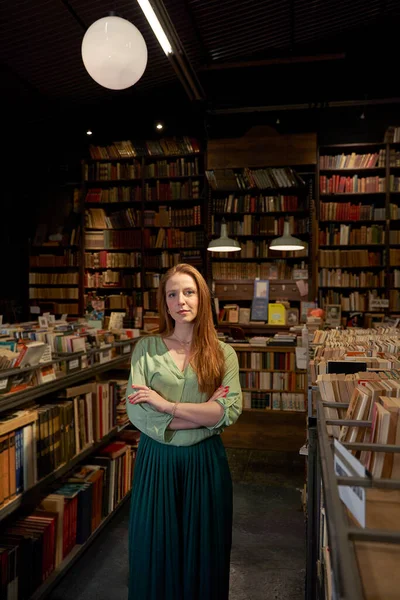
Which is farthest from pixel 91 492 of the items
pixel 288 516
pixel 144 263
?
pixel 144 263

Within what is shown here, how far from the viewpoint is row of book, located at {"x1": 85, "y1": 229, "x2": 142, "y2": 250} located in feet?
24.2

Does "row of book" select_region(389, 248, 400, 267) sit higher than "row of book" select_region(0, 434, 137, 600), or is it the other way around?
"row of book" select_region(389, 248, 400, 267)

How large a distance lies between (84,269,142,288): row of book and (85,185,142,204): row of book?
112cm

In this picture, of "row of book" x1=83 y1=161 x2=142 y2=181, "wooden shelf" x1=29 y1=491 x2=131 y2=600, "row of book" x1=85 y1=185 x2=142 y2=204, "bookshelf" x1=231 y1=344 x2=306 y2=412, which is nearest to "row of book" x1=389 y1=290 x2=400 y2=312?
"bookshelf" x1=231 y1=344 x2=306 y2=412

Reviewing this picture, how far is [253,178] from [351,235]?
161 cm

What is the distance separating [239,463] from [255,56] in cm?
574

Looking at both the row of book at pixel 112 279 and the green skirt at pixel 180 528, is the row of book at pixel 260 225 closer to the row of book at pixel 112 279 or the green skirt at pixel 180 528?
the row of book at pixel 112 279

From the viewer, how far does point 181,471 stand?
5.97 feet

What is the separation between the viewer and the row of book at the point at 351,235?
262 inches

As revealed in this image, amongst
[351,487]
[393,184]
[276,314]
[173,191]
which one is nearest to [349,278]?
[276,314]

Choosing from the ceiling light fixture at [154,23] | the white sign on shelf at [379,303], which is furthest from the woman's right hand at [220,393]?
the white sign on shelf at [379,303]

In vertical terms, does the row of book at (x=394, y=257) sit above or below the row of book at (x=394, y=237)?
below

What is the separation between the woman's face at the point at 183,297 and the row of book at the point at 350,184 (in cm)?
537

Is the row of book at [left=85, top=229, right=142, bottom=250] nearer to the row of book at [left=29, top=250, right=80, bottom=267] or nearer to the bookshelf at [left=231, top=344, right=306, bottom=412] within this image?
the row of book at [left=29, top=250, right=80, bottom=267]
